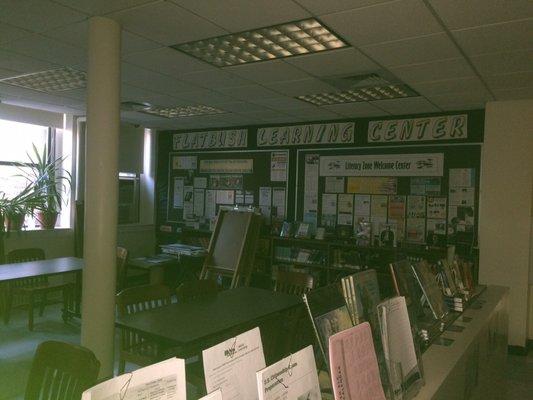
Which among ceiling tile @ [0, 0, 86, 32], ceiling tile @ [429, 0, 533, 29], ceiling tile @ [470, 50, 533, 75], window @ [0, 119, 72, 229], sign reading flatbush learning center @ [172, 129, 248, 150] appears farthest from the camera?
sign reading flatbush learning center @ [172, 129, 248, 150]

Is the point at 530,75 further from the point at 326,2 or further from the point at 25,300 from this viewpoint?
the point at 25,300

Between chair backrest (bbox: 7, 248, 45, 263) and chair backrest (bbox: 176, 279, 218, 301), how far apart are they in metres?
2.77

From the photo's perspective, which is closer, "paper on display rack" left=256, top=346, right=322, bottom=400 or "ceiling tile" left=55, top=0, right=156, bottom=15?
"paper on display rack" left=256, top=346, right=322, bottom=400

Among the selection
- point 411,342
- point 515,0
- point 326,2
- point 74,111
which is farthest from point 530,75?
point 74,111

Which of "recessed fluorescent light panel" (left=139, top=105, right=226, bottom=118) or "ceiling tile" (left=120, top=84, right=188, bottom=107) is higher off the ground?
"recessed fluorescent light panel" (left=139, top=105, right=226, bottom=118)

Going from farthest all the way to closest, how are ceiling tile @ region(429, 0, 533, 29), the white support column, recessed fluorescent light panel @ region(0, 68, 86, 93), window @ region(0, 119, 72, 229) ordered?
window @ region(0, 119, 72, 229) < recessed fluorescent light panel @ region(0, 68, 86, 93) < the white support column < ceiling tile @ region(429, 0, 533, 29)

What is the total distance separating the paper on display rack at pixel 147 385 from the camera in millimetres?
714

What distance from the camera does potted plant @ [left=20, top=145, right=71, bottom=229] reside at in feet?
20.0

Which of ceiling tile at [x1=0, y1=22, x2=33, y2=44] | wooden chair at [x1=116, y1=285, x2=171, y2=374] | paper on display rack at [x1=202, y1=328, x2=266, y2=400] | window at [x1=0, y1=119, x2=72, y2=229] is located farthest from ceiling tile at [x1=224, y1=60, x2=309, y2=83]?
window at [x1=0, y1=119, x2=72, y2=229]

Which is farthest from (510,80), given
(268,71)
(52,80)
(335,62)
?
(52,80)

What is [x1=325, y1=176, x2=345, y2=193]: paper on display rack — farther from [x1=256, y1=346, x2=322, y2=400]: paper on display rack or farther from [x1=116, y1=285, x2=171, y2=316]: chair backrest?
[x1=256, y1=346, x2=322, y2=400]: paper on display rack

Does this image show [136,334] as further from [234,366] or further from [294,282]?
[234,366]

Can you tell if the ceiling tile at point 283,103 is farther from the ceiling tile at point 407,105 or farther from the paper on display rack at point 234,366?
the paper on display rack at point 234,366

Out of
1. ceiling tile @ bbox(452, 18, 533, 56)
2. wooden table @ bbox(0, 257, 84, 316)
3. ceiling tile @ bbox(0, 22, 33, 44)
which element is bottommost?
wooden table @ bbox(0, 257, 84, 316)
